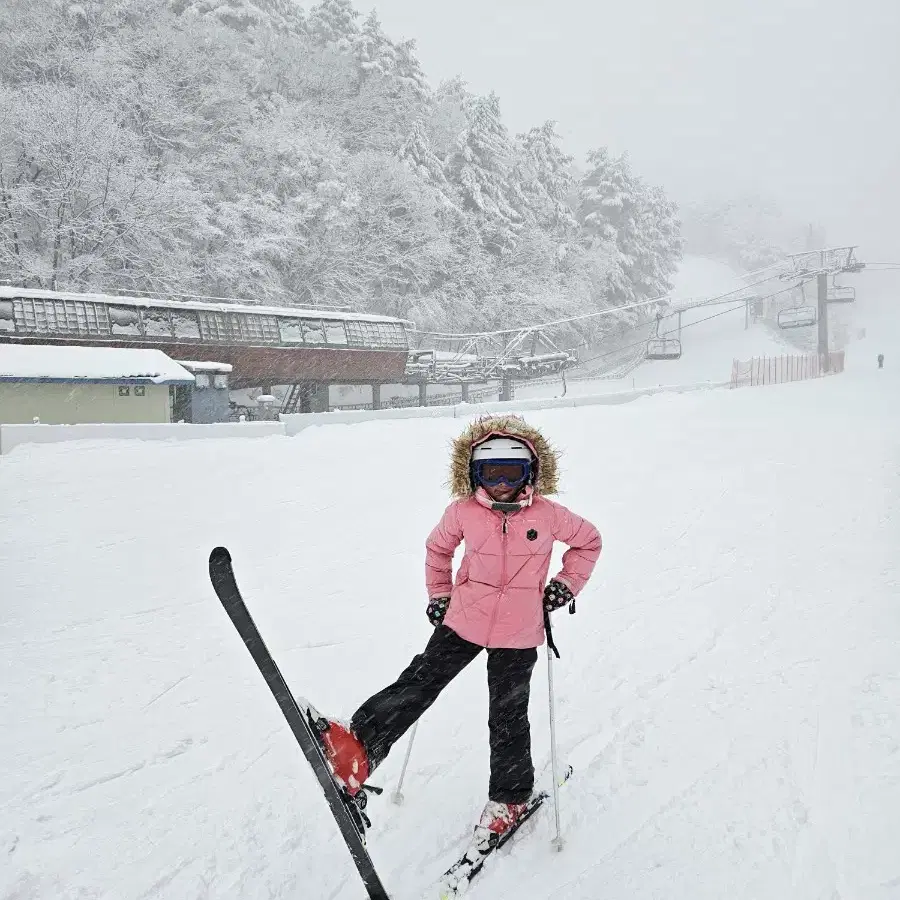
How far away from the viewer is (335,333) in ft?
82.4

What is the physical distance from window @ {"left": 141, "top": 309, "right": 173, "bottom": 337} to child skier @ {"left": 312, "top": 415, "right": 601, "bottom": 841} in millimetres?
20593

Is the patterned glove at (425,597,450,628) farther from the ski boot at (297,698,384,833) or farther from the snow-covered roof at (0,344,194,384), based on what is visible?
the snow-covered roof at (0,344,194,384)

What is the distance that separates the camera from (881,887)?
2.56 m

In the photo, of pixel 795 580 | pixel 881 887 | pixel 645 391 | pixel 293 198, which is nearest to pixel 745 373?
pixel 645 391

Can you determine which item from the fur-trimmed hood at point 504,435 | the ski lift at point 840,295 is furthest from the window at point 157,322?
the ski lift at point 840,295

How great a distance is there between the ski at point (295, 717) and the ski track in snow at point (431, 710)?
381 millimetres

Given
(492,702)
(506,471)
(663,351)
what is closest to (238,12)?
(663,351)

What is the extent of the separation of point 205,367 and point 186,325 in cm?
248

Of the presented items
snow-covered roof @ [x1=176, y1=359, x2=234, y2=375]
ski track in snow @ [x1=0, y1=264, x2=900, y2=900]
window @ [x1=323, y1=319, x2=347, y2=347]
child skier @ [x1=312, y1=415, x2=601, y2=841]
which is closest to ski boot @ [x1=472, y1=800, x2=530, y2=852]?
child skier @ [x1=312, y1=415, x2=601, y2=841]

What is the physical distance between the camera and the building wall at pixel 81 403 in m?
15.9

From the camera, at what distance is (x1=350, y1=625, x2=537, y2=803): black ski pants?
9.24ft

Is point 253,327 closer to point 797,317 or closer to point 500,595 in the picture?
point 500,595

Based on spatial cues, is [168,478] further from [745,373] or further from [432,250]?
[745,373]

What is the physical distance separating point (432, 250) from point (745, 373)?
1893 cm
